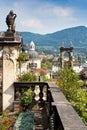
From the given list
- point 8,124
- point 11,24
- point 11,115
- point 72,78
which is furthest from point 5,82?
point 72,78

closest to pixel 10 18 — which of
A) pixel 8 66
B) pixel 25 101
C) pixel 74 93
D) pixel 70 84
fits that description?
pixel 8 66

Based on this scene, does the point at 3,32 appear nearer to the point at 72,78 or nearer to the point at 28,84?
the point at 28,84

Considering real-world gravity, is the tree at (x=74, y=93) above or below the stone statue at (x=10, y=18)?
below

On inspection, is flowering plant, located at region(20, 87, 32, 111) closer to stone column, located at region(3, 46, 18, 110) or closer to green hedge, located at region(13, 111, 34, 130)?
stone column, located at region(3, 46, 18, 110)

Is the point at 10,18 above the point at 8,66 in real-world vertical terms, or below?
above

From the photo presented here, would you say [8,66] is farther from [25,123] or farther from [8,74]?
[25,123]

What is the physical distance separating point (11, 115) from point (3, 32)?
2800mm

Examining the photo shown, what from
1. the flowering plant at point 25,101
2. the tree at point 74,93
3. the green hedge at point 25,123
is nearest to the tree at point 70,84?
the tree at point 74,93

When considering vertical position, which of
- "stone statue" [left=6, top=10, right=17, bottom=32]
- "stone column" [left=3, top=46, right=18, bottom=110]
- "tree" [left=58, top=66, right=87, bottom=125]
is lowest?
"tree" [left=58, top=66, right=87, bottom=125]

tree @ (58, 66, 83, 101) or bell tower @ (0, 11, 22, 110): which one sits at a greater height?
bell tower @ (0, 11, 22, 110)

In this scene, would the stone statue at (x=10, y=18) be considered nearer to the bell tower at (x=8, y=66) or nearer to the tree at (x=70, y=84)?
the bell tower at (x=8, y=66)

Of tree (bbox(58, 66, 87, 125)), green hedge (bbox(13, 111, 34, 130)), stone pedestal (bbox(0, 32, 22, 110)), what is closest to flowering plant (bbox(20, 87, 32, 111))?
stone pedestal (bbox(0, 32, 22, 110))

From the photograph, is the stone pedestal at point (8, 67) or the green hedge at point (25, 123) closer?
the green hedge at point (25, 123)

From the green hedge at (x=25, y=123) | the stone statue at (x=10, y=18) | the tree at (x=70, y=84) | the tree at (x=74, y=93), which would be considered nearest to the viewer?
the green hedge at (x=25, y=123)
